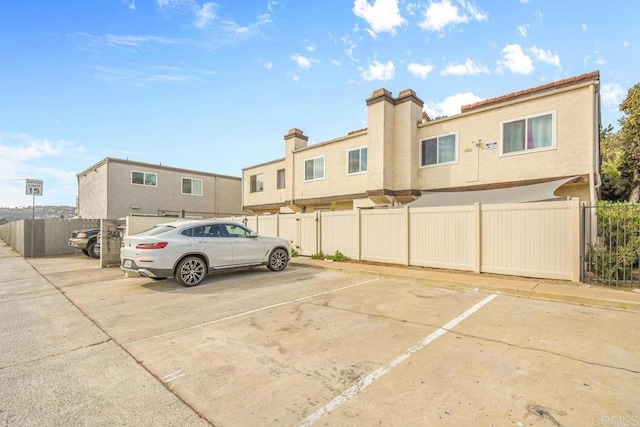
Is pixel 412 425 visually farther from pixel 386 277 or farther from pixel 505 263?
pixel 505 263

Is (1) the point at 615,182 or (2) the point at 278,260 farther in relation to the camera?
(1) the point at 615,182

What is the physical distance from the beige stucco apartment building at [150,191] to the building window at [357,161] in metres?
10.4

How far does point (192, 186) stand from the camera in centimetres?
2569

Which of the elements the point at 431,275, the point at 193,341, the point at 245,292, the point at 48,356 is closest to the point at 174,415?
the point at 193,341

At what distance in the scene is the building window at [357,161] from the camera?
51.3 ft

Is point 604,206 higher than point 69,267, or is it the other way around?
point 604,206

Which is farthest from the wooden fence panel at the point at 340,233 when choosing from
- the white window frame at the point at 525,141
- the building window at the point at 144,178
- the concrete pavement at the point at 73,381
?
the building window at the point at 144,178

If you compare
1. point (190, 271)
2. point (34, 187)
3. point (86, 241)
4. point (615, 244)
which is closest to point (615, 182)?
point (615, 244)

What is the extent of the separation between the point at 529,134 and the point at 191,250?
1152 centimetres

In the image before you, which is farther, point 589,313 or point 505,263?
point 505,263

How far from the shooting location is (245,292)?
7.35m

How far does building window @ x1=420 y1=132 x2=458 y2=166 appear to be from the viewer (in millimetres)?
13237

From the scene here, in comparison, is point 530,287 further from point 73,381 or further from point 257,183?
point 257,183

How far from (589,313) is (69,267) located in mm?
15311
